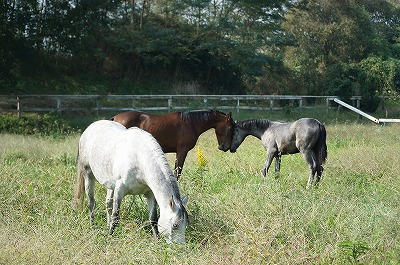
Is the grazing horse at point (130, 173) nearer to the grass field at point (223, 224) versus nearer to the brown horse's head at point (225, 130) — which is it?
the grass field at point (223, 224)

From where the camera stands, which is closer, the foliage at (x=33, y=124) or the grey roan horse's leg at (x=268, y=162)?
the grey roan horse's leg at (x=268, y=162)

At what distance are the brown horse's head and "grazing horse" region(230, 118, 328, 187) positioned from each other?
146mm

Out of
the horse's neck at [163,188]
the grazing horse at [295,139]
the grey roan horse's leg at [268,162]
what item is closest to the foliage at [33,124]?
the grazing horse at [295,139]

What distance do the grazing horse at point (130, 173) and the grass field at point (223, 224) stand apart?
164mm

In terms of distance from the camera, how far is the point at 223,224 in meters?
5.79

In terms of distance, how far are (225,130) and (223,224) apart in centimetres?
493

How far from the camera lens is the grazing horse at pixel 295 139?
9578mm

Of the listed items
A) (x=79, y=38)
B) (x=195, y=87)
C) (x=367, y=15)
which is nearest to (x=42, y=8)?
(x=79, y=38)

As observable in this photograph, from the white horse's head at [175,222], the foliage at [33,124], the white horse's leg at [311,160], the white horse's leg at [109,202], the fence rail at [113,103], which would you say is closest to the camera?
the white horse's head at [175,222]

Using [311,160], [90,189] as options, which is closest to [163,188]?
[90,189]

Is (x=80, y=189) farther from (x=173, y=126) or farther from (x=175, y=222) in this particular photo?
(x=173, y=126)

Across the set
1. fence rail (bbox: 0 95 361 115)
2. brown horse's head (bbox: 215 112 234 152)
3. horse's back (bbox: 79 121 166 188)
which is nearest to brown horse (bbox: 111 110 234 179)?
brown horse's head (bbox: 215 112 234 152)

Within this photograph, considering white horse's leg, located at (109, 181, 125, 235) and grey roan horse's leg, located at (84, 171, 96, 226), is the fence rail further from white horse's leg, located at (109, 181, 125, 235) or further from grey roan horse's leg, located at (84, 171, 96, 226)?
white horse's leg, located at (109, 181, 125, 235)

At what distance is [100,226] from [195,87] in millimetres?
20659
